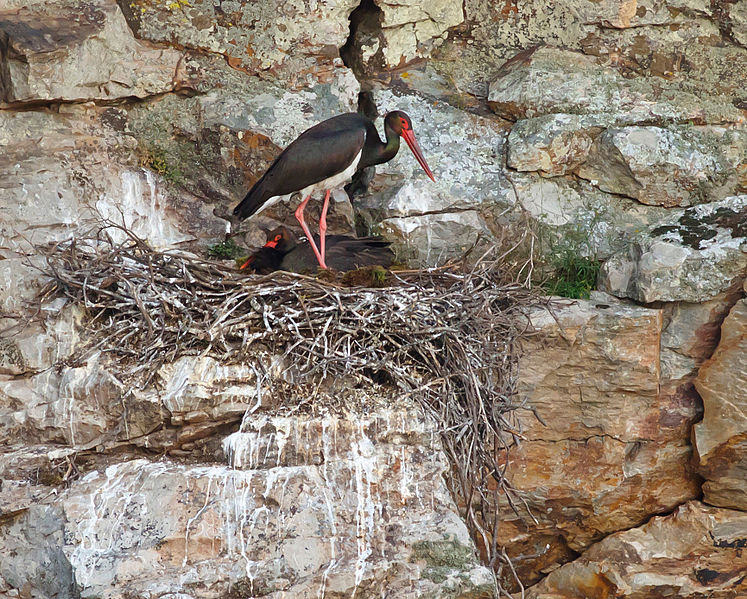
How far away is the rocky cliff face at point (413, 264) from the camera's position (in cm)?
371

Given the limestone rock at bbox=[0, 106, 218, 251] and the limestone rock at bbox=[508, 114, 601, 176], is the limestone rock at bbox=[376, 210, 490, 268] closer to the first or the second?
the limestone rock at bbox=[508, 114, 601, 176]

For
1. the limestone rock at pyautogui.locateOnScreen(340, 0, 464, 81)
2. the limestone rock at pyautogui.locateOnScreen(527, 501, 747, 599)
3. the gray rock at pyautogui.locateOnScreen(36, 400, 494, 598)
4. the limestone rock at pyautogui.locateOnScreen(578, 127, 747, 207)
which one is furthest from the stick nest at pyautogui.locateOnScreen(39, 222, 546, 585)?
the limestone rock at pyautogui.locateOnScreen(340, 0, 464, 81)

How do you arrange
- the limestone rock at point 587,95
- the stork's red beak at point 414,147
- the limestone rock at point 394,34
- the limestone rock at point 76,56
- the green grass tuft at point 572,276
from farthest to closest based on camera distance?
the limestone rock at point 394,34
the limestone rock at point 587,95
the stork's red beak at point 414,147
the green grass tuft at point 572,276
the limestone rock at point 76,56

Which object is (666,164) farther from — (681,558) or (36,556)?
(36,556)

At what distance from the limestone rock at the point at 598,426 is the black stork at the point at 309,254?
914mm

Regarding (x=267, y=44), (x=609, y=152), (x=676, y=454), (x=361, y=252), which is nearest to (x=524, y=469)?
(x=676, y=454)

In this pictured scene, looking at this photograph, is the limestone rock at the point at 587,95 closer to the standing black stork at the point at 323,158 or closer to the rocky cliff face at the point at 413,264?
the rocky cliff face at the point at 413,264

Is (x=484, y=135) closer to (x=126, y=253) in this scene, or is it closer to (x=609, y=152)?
(x=609, y=152)

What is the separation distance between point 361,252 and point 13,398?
1.92 m

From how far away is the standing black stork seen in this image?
498 cm

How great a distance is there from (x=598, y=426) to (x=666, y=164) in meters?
1.59

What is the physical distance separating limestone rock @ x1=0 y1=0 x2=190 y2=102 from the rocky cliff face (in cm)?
1

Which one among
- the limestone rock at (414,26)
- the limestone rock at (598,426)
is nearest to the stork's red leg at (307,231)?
the limestone rock at (414,26)

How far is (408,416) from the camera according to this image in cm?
408
